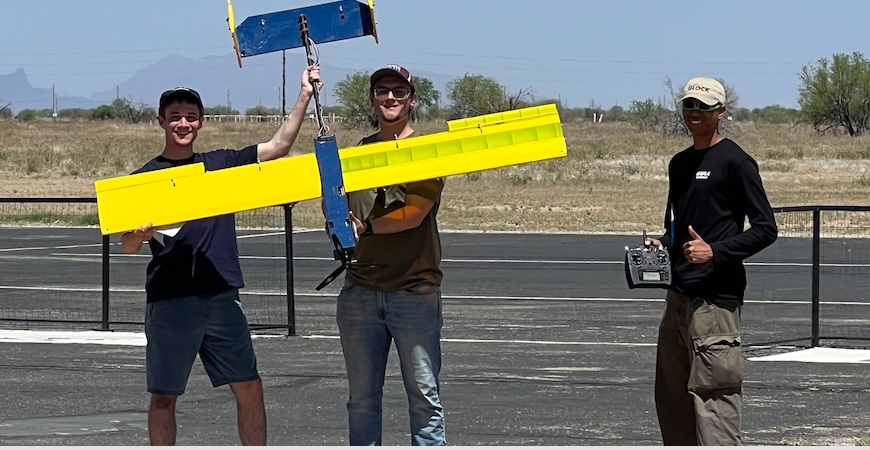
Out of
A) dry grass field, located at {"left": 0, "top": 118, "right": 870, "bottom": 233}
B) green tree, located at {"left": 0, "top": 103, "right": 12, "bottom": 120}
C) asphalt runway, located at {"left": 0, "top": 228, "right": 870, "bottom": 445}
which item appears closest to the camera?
asphalt runway, located at {"left": 0, "top": 228, "right": 870, "bottom": 445}

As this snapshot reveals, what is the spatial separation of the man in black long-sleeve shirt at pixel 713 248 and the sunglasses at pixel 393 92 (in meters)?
1.29

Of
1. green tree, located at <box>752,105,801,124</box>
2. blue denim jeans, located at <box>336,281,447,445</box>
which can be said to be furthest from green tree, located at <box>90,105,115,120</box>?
blue denim jeans, located at <box>336,281,447,445</box>

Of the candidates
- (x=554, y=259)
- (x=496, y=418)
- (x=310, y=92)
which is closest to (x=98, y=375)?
(x=496, y=418)

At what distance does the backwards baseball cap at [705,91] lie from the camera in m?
6.77

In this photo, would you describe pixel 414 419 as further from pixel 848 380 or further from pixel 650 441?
pixel 848 380

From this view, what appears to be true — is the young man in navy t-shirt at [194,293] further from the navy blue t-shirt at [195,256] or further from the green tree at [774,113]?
the green tree at [774,113]

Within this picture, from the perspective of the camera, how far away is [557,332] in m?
15.0

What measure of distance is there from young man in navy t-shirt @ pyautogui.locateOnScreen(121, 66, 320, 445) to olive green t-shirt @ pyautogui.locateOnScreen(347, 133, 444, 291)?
555 millimetres

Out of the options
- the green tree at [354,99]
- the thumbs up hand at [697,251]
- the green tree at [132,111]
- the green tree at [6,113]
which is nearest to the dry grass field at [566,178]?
the green tree at [354,99]

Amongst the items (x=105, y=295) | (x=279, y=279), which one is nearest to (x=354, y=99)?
(x=279, y=279)

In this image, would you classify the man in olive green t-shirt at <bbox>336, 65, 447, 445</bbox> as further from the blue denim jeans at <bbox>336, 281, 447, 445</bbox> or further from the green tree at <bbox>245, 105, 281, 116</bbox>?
the green tree at <bbox>245, 105, 281, 116</bbox>

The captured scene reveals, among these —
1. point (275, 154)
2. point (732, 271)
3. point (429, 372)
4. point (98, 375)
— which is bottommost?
point (98, 375)

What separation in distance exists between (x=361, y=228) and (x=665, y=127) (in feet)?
249

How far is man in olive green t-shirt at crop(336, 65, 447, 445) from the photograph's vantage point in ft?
22.4
